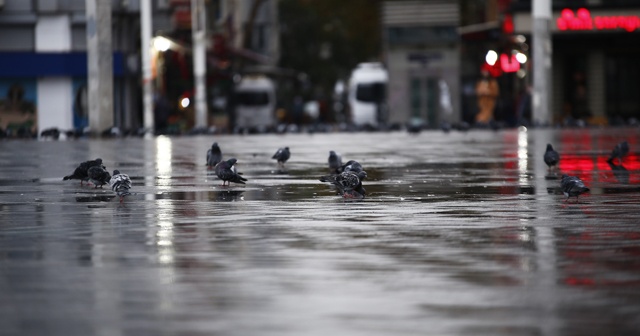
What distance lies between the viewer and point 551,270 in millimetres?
9352

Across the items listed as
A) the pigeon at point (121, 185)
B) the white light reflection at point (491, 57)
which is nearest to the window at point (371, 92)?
the white light reflection at point (491, 57)

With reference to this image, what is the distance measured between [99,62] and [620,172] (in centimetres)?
2964

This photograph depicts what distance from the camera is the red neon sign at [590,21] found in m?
60.7

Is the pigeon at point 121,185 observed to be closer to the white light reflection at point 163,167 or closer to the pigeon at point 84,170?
the pigeon at point 84,170

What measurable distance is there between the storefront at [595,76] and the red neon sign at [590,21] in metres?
0.45

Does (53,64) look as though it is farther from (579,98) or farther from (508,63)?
(508,63)

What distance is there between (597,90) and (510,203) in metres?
49.8

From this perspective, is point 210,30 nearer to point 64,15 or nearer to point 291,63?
point 64,15

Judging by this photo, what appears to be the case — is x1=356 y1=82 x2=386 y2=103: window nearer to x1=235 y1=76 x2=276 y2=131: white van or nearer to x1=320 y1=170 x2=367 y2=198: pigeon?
x1=235 y1=76 x2=276 y2=131: white van

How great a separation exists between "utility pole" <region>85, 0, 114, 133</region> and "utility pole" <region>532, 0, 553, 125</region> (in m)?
15.3

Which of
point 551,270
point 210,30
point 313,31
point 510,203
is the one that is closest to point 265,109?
point 210,30

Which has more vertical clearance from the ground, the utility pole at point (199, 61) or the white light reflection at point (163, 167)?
the utility pole at point (199, 61)

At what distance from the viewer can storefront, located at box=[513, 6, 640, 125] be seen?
208 ft

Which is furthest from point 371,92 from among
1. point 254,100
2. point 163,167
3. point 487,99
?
point 163,167
